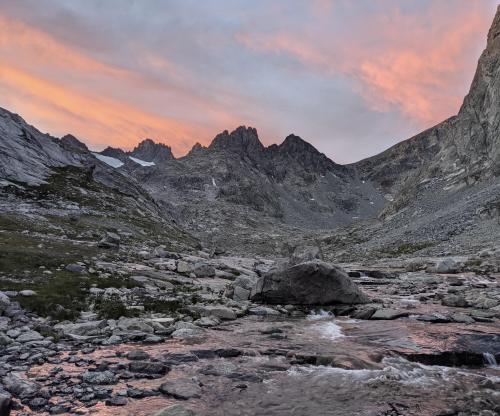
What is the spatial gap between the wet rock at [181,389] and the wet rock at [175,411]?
54.0 inches

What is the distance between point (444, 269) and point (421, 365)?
40.2 m

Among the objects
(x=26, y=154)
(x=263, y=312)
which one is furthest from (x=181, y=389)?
(x=26, y=154)

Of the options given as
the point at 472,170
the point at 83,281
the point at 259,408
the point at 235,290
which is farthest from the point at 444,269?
the point at 472,170

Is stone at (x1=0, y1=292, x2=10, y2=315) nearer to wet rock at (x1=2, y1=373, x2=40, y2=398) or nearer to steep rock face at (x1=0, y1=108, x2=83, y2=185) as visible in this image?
wet rock at (x1=2, y1=373, x2=40, y2=398)

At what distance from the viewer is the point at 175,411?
411 inches

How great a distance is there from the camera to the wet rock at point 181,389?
12.1 meters

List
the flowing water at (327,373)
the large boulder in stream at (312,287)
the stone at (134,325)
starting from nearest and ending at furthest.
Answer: the flowing water at (327,373), the stone at (134,325), the large boulder in stream at (312,287)

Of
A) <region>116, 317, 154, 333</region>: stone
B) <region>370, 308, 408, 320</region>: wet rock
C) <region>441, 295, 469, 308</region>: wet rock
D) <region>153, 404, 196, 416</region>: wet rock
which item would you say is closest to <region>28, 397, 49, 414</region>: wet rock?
<region>153, 404, 196, 416</region>: wet rock

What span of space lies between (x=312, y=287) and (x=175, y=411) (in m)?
20.2

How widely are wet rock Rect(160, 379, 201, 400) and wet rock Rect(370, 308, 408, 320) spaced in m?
15.5

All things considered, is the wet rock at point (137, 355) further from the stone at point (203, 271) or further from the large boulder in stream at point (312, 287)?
the stone at point (203, 271)

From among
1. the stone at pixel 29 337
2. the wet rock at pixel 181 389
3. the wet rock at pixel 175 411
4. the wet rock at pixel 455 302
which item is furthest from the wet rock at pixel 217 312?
the wet rock at pixel 455 302

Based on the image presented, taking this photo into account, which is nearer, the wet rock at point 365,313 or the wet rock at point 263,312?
the wet rock at point 365,313

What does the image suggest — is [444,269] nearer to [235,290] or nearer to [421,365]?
[235,290]
